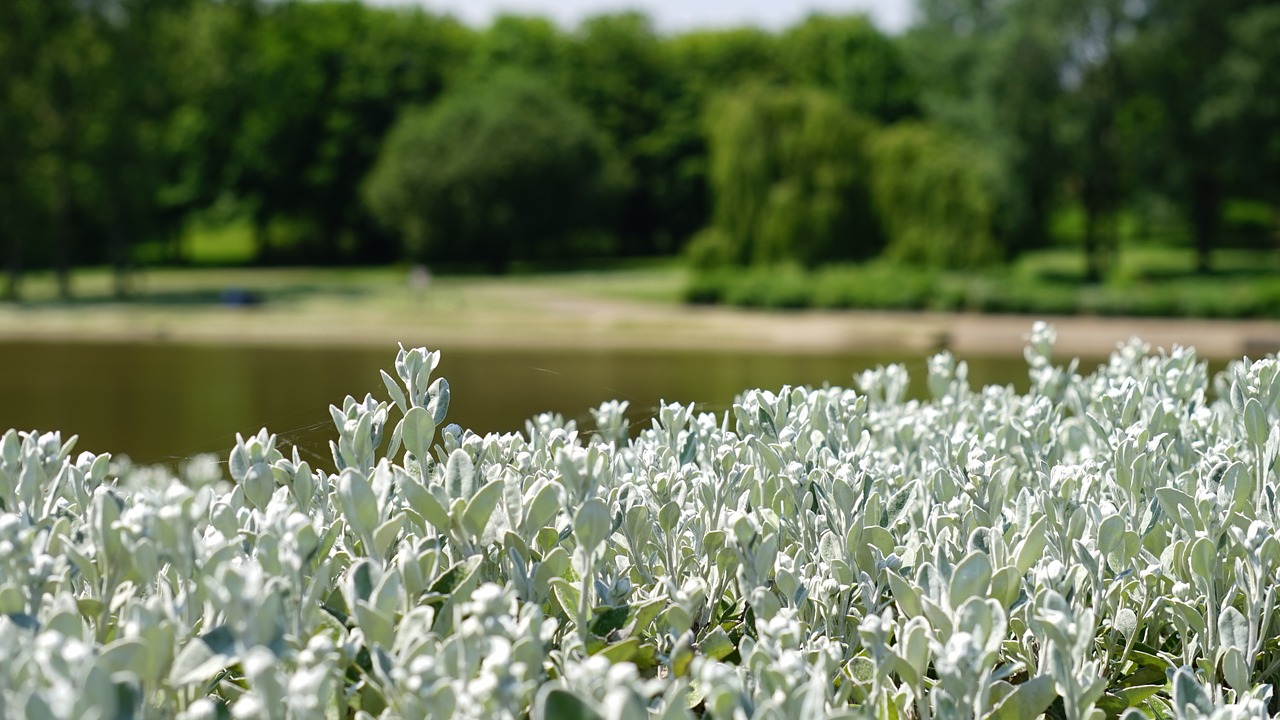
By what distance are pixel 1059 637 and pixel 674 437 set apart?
146cm

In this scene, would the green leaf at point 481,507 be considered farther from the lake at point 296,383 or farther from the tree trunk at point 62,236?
the tree trunk at point 62,236

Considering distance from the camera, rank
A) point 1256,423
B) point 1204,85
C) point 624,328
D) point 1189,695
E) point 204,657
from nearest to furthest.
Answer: point 204,657 → point 1189,695 → point 1256,423 → point 624,328 → point 1204,85

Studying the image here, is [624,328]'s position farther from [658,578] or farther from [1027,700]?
[1027,700]

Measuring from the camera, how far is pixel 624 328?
23.7 metres

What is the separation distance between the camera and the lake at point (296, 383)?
658 cm

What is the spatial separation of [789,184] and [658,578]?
94.3ft

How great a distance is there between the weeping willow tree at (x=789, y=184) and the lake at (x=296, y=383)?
1129 centimetres

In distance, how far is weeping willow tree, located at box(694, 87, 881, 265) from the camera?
30.5 metres

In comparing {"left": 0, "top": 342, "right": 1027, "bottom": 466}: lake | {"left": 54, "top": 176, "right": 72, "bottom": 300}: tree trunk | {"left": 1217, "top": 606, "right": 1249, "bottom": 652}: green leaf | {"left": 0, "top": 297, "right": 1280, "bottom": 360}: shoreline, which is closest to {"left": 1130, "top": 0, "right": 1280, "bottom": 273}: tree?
{"left": 0, "top": 297, "right": 1280, "bottom": 360}: shoreline

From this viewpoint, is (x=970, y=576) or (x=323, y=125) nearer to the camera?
(x=970, y=576)

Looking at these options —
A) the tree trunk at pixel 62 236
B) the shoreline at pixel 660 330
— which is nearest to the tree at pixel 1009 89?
the shoreline at pixel 660 330

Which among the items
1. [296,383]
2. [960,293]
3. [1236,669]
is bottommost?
[296,383]

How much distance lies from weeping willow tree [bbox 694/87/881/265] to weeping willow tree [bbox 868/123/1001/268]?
0.66 metres

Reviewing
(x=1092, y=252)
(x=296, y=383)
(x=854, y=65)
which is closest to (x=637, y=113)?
(x=854, y=65)
